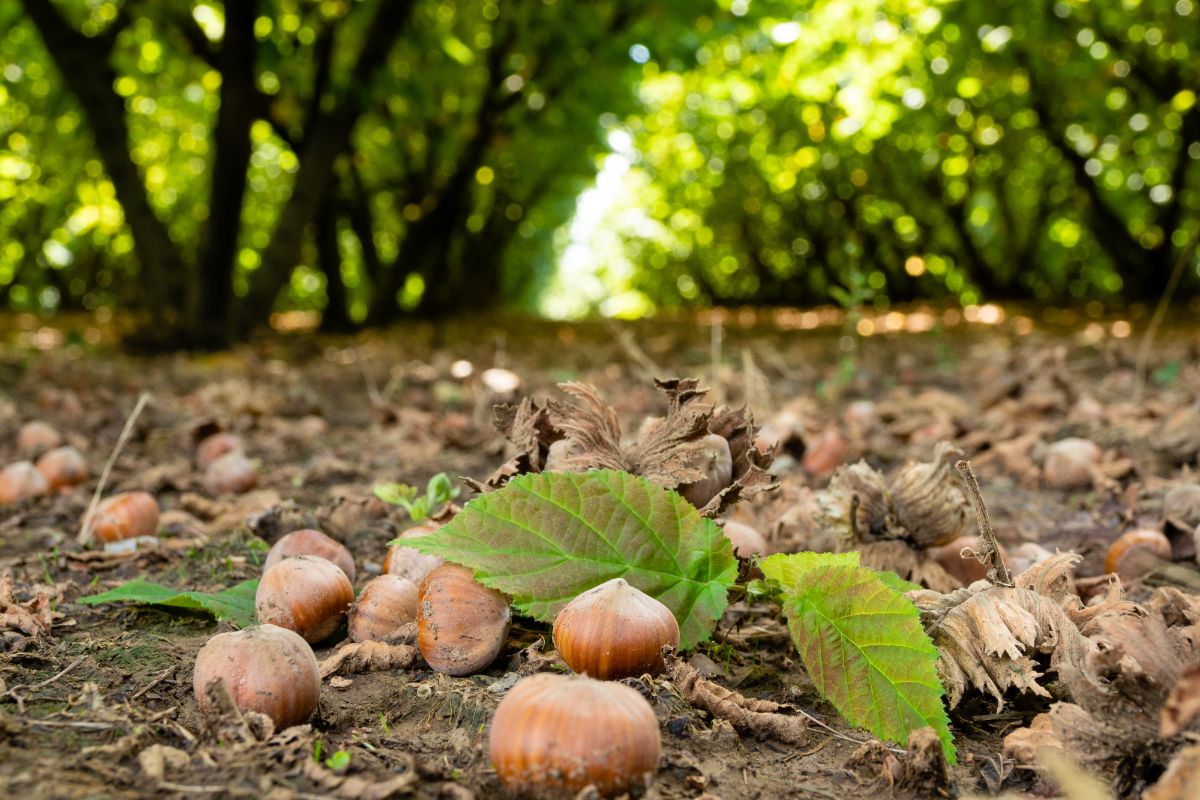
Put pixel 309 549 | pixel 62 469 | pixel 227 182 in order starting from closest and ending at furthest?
pixel 309 549, pixel 62 469, pixel 227 182

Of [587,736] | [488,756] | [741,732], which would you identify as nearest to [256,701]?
[488,756]

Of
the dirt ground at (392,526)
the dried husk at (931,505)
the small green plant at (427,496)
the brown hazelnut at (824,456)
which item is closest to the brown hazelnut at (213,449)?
the dirt ground at (392,526)

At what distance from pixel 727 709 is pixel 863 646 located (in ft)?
0.74

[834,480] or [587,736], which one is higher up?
[834,480]

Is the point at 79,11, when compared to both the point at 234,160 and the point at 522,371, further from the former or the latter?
the point at 522,371

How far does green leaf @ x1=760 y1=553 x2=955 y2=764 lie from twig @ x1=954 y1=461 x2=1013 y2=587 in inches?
7.0

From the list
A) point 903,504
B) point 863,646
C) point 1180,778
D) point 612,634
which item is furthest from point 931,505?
point 1180,778

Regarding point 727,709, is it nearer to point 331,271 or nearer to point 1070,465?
point 1070,465

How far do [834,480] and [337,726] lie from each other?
114 centimetres

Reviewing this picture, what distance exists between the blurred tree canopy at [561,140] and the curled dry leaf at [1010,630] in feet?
8.91

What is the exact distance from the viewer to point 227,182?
24.7 ft

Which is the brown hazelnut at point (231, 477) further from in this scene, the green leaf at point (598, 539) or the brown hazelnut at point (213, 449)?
the green leaf at point (598, 539)

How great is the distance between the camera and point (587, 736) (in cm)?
116

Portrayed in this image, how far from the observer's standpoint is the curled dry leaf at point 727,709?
1.48m
